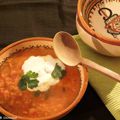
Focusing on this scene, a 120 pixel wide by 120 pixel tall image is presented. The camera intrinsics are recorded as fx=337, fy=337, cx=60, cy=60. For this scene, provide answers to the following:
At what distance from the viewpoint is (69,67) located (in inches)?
31.9

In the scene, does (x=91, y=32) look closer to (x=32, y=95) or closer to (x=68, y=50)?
(x=68, y=50)

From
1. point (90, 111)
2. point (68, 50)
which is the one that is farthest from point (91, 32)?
point (90, 111)

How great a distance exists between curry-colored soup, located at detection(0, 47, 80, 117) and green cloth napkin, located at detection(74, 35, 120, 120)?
0.04 metres

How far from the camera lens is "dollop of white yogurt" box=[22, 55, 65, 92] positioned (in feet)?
2.52

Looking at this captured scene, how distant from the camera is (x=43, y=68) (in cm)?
79

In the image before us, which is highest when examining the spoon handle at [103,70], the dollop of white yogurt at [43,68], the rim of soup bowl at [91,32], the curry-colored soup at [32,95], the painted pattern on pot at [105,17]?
the rim of soup bowl at [91,32]

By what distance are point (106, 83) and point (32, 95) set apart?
0.18 metres

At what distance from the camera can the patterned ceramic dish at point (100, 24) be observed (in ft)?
2.57

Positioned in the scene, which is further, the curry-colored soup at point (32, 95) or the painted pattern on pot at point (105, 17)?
the painted pattern on pot at point (105, 17)

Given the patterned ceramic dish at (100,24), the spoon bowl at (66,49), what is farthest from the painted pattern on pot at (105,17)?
the spoon bowl at (66,49)

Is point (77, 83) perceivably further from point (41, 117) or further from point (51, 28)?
→ point (51, 28)

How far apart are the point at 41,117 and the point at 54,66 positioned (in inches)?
5.7

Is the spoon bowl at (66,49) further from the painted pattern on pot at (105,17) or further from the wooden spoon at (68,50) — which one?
the painted pattern on pot at (105,17)

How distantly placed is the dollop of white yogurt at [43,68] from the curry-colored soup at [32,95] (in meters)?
0.01
